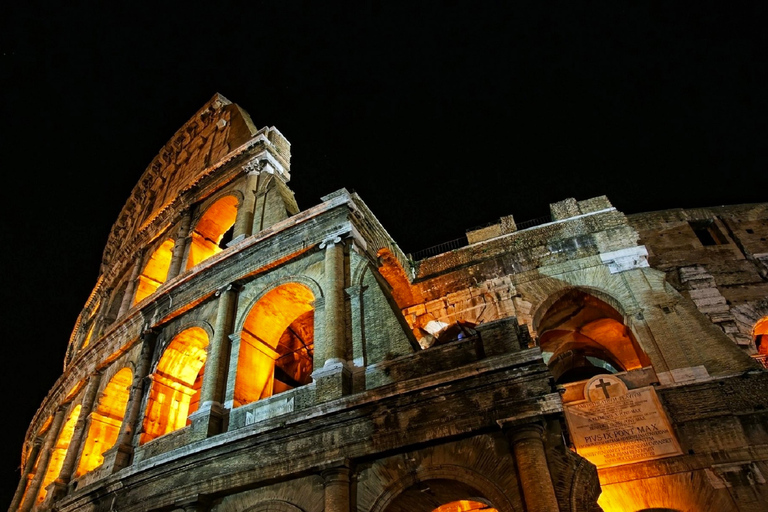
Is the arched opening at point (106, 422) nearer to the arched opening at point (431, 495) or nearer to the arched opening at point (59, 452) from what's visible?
the arched opening at point (59, 452)

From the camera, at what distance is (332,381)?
27.3 feet

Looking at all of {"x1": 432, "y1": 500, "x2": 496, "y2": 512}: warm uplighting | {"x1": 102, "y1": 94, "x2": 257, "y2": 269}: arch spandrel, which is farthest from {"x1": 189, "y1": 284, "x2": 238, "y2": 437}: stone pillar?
{"x1": 102, "y1": 94, "x2": 257, "y2": 269}: arch spandrel

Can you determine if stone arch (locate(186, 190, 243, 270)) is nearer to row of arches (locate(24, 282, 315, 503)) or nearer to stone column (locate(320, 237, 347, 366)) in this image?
row of arches (locate(24, 282, 315, 503))

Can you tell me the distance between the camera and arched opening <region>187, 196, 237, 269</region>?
14641 millimetres

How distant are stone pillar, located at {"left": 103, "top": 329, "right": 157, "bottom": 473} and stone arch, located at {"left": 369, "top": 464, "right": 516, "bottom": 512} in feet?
20.5

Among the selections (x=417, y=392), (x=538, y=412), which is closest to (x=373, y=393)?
(x=417, y=392)

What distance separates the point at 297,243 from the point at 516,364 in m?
5.56

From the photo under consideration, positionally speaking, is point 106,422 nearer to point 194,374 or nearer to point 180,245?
point 194,374

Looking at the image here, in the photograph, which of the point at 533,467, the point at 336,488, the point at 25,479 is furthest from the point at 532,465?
the point at 25,479

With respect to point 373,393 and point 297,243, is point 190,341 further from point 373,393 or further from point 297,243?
point 373,393

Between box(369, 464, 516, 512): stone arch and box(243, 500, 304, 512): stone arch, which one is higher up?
box(243, 500, 304, 512): stone arch

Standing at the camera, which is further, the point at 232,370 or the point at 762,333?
the point at 762,333

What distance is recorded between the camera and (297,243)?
1078cm

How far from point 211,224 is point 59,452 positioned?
7.87 m
